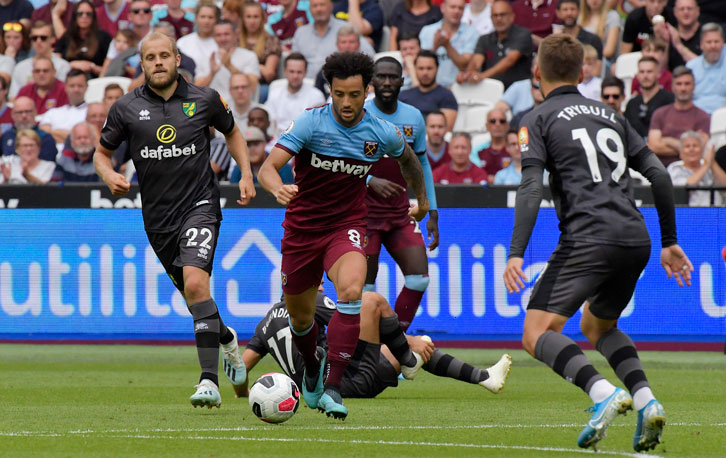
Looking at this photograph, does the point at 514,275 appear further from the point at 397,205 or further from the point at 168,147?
the point at 397,205

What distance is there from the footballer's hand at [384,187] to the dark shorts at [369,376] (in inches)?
67.2

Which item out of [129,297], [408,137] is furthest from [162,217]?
[129,297]

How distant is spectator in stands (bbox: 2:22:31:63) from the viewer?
1925cm

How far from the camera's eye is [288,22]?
61.9ft

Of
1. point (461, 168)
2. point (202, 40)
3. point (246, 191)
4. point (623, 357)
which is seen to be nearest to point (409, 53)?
point (461, 168)

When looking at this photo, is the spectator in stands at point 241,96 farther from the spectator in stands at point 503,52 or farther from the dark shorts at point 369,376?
the dark shorts at point 369,376

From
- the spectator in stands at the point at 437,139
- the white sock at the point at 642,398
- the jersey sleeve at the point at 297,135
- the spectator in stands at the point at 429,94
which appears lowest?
the spectator in stands at the point at 437,139

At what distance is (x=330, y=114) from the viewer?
26.4 ft

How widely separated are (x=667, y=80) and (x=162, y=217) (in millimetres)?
9464

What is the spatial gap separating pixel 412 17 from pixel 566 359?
12.6 meters

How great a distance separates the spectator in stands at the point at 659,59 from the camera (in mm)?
16219

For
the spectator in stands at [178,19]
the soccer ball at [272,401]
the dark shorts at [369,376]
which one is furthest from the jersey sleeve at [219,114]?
the spectator in stands at [178,19]

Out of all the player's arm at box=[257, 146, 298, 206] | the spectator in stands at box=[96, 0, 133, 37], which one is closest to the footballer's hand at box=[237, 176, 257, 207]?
the player's arm at box=[257, 146, 298, 206]

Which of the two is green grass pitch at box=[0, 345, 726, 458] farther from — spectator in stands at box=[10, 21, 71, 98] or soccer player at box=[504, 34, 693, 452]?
spectator in stands at box=[10, 21, 71, 98]
